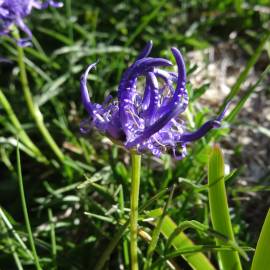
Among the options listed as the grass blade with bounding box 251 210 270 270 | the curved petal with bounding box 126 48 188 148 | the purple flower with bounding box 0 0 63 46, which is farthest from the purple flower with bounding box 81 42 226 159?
the purple flower with bounding box 0 0 63 46

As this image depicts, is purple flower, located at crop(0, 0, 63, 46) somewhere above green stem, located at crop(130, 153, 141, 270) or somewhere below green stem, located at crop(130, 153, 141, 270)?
above

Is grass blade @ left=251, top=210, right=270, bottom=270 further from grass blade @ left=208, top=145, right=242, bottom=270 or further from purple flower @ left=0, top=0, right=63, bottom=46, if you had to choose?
purple flower @ left=0, top=0, right=63, bottom=46

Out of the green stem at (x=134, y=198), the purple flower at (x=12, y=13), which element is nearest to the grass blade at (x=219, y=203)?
the green stem at (x=134, y=198)

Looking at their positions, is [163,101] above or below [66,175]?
above

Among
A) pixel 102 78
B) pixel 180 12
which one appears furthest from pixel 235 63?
pixel 102 78

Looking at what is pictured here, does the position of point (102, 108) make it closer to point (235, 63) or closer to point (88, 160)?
point (88, 160)

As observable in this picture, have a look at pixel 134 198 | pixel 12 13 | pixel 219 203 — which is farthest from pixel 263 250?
pixel 12 13

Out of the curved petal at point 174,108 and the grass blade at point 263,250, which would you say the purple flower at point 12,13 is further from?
the grass blade at point 263,250

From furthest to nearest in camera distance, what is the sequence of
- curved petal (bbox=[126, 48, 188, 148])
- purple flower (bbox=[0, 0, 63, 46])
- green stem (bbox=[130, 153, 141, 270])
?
1. purple flower (bbox=[0, 0, 63, 46])
2. green stem (bbox=[130, 153, 141, 270])
3. curved petal (bbox=[126, 48, 188, 148])
